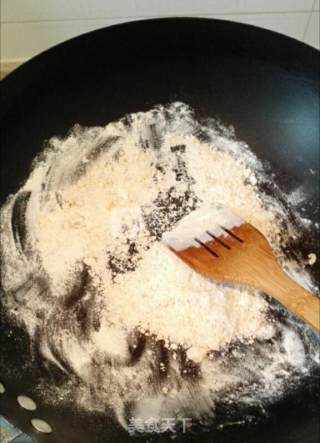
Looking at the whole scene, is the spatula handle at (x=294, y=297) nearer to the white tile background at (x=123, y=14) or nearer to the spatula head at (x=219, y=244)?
the spatula head at (x=219, y=244)

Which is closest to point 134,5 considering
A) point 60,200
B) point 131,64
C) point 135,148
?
point 131,64

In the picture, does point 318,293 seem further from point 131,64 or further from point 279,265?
point 131,64

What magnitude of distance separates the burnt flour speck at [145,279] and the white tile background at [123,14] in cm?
17

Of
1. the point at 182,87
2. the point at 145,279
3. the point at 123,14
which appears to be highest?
the point at 123,14

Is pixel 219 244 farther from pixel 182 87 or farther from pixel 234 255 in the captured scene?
pixel 182 87

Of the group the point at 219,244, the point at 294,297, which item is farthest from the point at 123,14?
the point at 294,297

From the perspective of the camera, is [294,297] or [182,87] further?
[182,87]

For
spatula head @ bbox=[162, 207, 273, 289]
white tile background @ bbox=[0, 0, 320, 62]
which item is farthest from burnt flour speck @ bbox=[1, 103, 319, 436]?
white tile background @ bbox=[0, 0, 320, 62]

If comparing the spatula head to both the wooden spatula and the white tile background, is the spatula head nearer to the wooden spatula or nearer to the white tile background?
the wooden spatula

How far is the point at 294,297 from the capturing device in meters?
0.72

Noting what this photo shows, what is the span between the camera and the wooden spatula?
723 millimetres

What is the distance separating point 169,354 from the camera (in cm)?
76

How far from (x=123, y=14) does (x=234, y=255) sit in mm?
450

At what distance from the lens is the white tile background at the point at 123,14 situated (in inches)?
34.5
